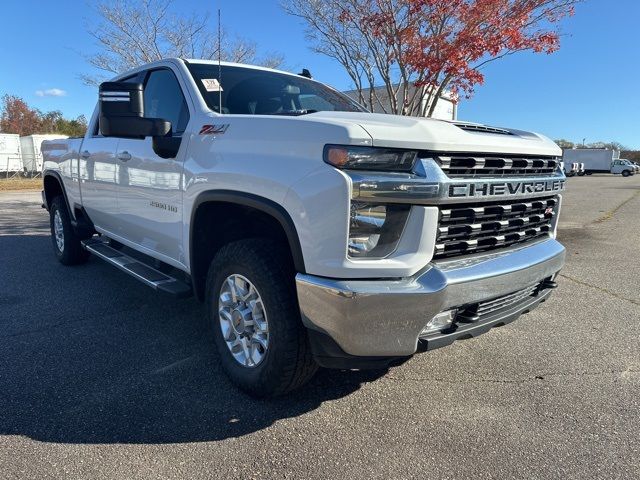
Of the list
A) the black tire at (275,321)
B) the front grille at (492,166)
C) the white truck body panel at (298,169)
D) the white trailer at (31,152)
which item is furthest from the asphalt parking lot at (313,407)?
the white trailer at (31,152)

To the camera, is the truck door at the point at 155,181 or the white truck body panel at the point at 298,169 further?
the truck door at the point at 155,181

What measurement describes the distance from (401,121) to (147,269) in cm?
247

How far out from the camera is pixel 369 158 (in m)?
2.21

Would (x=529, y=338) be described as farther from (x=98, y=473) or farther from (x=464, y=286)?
(x=98, y=473)

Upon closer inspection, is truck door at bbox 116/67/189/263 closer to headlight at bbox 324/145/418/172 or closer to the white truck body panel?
the white truck body panel

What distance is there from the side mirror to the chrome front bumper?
5.00 feet

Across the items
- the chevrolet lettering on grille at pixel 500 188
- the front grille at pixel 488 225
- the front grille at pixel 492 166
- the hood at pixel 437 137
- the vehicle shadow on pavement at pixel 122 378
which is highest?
the hood at pixel 437 137

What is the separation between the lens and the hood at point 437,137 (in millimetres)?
2236

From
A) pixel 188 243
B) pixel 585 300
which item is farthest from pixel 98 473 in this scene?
pixel 585 300

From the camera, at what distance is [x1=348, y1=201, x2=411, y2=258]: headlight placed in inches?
88.0

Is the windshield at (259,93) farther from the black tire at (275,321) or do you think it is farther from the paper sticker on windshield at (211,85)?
the black tire at (275,321)

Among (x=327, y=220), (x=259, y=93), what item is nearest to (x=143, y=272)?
(x=259, y=93)

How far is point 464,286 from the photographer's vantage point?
2318mm

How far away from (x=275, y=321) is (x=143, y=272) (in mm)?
1755
